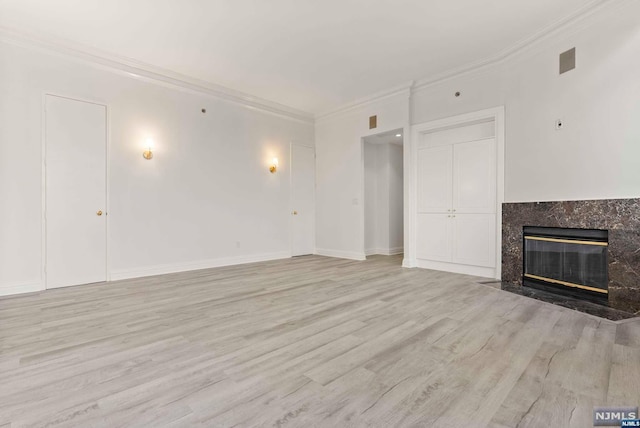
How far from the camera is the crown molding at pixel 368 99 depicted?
5.30 m

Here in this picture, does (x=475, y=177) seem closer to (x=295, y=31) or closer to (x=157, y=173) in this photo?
(x=295, y=31)

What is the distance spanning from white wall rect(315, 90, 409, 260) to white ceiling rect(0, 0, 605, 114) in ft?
3.43

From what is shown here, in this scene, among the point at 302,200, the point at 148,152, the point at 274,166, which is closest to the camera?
the point at 148,152

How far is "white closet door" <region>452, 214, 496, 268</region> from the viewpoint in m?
4.46

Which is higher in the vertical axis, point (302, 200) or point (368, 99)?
point (368, 99)

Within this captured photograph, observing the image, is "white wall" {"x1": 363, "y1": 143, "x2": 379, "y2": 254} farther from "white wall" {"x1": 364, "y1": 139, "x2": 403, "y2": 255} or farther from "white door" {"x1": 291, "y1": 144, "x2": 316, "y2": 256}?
"white door" {"x1": 291, "y1": 144, "x2": 316, "y2": 256}

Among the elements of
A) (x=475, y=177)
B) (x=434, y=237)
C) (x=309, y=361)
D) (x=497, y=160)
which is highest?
(x=497, y=160)

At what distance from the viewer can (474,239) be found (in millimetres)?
4648

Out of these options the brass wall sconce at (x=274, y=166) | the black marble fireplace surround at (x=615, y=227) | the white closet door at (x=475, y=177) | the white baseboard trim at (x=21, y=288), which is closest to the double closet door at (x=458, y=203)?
the white closet door at (x=475, y=177)

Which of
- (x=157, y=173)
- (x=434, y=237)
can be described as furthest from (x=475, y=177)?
A: (x=157, y=173)

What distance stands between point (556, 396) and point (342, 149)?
5.53 meters

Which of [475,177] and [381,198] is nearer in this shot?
[475,177]

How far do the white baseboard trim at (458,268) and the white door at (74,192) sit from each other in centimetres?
502

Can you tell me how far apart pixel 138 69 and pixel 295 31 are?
8.54 feet
